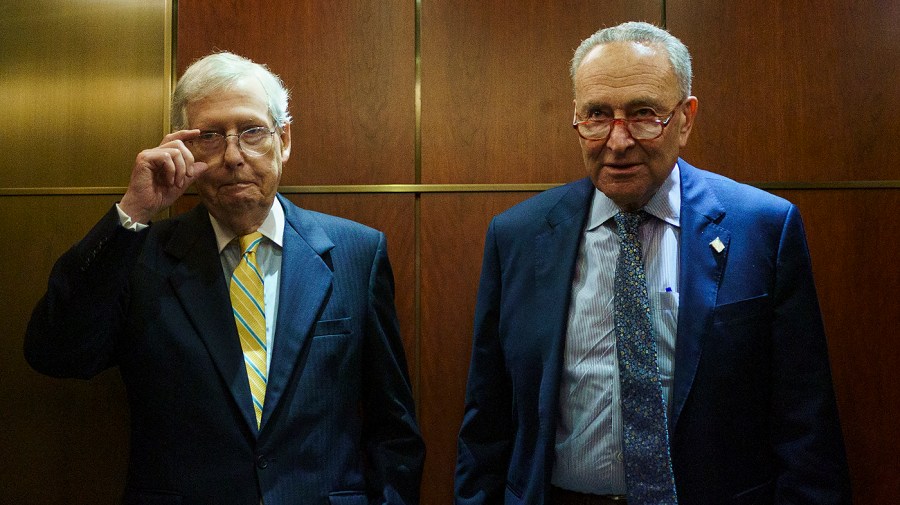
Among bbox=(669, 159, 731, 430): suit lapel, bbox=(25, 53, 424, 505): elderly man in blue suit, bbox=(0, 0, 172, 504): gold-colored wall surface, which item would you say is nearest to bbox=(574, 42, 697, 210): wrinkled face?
bbox=(669, 159, 731, 430): suit lapel

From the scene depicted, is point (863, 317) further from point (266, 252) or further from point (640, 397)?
point (266, 252)

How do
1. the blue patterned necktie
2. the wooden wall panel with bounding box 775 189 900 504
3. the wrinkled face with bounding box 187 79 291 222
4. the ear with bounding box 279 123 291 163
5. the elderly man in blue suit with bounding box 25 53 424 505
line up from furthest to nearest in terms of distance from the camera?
1. the wooden wall panel with bounding box 775 189 900 504
2. the ear with bounding box 279 123 291 163
3. the wrinkled face with bounding box 187 79 291 222
4. the elderly man in blue suit with bounding box 25 53 424 505
5. the blue patterned necktie

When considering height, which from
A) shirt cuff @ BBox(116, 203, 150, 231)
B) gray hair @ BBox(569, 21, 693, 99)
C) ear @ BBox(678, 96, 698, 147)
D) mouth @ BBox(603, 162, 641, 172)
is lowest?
shirt cuff @ BBox(116, 203, 150, 231)

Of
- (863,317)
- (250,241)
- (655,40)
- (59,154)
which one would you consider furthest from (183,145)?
(863,317)

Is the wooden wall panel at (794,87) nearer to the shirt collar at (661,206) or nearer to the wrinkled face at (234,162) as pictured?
the shirt collar at (661,206)

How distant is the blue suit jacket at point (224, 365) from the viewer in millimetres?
1792

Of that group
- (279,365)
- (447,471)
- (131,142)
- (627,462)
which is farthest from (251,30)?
(627,462)

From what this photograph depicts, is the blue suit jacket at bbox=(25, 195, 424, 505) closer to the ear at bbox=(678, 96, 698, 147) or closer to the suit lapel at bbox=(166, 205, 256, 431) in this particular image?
the suit lapel at bbox=(166, 205, 256, 431)

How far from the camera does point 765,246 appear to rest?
183cm

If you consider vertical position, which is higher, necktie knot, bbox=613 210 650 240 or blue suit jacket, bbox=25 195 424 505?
necktie knot, bbox=613 210 650 240

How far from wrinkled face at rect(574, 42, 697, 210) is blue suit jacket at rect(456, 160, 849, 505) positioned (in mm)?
124

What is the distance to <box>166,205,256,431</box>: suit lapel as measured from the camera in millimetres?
1831

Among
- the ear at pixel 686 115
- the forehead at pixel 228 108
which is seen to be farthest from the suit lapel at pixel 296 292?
the ear at pixel 686 115

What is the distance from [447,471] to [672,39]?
134 cm
